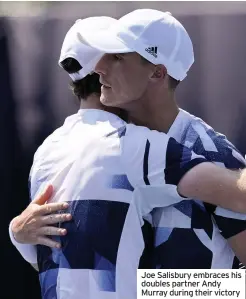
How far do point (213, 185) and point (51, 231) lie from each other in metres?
0.41

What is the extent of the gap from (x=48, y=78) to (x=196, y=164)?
45.7 inches

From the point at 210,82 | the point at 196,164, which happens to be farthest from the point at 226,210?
the point at 210,82

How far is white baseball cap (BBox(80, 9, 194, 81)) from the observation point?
1.52 m

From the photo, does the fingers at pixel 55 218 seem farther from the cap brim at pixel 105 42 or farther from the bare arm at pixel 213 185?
the cap brim at pixel 105 42

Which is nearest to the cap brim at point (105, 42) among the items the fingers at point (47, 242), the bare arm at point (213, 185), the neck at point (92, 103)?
the neck at point (92, 103)

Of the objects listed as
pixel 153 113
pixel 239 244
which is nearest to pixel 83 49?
pixel 153 113

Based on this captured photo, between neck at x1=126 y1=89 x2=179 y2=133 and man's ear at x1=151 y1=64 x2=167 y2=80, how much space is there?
50mm

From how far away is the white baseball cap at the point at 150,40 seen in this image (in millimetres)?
1523

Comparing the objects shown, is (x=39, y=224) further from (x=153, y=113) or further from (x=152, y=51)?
(x=152, y=51)
